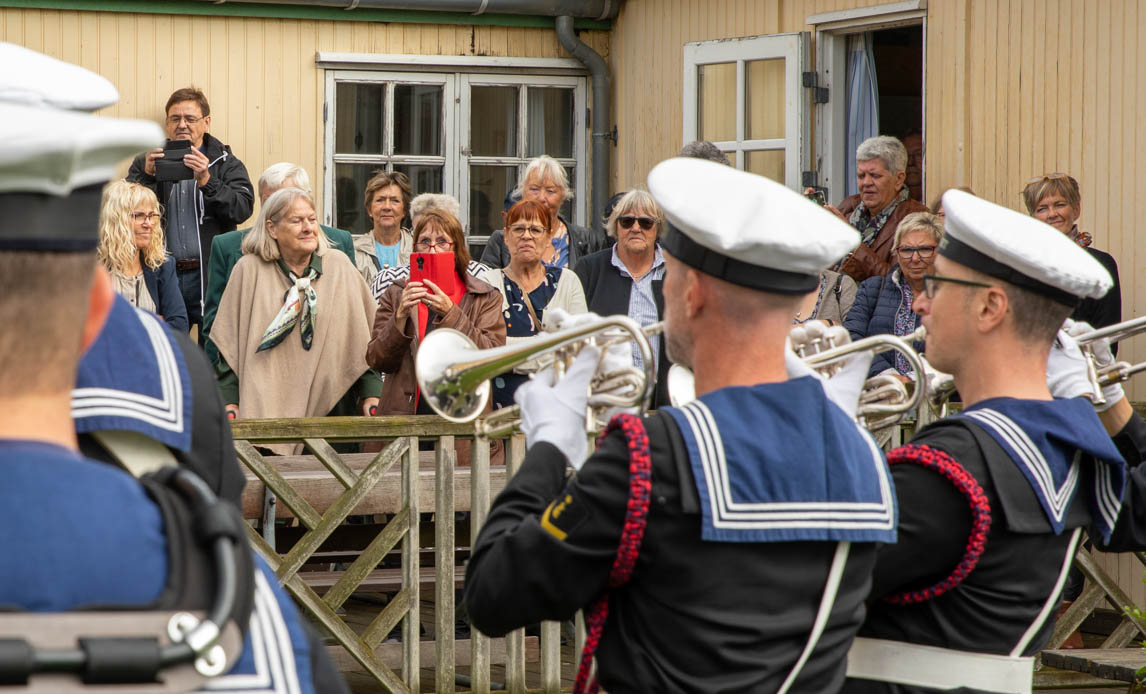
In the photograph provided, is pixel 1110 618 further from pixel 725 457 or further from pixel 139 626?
pixel 139 626

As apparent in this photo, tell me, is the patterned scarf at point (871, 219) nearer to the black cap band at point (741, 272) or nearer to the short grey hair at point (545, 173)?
the short grey hair at point (545, 173)

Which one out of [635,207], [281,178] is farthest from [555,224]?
[281,178]

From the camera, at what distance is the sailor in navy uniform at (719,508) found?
6.79 ft

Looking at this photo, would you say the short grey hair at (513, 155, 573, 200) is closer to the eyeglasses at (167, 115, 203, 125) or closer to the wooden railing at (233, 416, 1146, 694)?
the eyeglasses at (167, 115, 203, 125)

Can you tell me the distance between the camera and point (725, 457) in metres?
2.07

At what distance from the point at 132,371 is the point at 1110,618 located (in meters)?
6.08

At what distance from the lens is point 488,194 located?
10.1m

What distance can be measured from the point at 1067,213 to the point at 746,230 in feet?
15.0

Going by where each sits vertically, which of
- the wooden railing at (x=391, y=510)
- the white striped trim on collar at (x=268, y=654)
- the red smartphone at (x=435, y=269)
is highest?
the red smartphone at (x=435, y=269)

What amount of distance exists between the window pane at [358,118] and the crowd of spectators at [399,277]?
87.0 inches

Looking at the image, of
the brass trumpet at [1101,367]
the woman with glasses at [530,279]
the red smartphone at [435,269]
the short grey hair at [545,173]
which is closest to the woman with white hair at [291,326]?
the red smartphone at [435,269]

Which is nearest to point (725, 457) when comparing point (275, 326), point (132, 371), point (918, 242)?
point (132, 371)

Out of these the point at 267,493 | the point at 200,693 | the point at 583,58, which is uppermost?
the point at 583,58

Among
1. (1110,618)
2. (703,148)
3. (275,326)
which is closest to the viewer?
(275,326)
